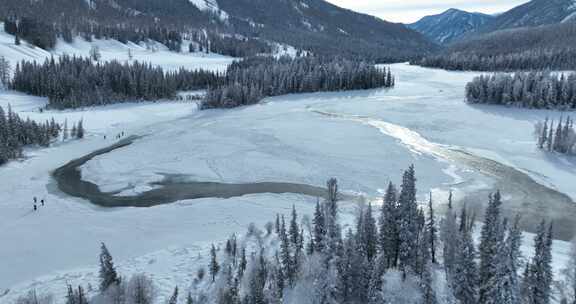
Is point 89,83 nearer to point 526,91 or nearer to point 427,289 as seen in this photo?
point 526,91

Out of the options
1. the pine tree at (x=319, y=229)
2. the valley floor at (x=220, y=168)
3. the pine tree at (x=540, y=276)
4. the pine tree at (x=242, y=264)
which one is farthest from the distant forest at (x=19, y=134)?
the pine tree at (x=540, y=276)

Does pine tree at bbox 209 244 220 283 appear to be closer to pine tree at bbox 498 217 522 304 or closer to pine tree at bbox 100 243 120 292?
pine tree at bbox 100 243 120 292

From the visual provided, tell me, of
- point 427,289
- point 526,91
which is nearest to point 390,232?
point 427,289

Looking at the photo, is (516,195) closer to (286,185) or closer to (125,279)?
(286,185)

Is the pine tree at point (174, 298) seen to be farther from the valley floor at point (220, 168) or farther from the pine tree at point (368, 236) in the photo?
the pine tree at point (368, 236)

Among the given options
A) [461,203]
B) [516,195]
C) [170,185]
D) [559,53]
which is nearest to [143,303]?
[170,185]
